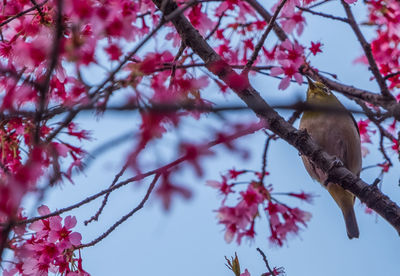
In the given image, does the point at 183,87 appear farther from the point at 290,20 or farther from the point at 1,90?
the point at 290,20

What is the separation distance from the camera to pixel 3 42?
350 centimetres

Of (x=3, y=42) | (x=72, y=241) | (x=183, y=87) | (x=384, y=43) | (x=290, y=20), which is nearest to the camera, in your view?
(x=183, y=87)

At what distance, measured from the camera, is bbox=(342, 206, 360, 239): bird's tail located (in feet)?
14.4

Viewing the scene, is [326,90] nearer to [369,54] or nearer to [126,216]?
[369,54]

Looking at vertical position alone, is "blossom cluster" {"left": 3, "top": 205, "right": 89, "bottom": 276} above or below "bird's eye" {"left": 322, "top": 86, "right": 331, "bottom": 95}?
below

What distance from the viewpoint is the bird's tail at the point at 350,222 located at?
173 inches

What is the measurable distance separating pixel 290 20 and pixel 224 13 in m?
0.71

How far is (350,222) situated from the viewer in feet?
14.5

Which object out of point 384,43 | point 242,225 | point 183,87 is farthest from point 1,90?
point 384,43

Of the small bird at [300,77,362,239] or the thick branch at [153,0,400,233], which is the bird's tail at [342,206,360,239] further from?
the thick branch at [153,0,400,233]

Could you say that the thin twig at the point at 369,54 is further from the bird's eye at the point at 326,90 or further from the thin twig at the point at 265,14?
the thin twig at the point at 265,14

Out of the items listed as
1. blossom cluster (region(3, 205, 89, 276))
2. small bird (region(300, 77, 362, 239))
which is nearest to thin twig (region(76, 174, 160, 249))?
blossom cluster (region(3, 205, 89, 276))

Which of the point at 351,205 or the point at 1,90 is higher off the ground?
the point at 1,90

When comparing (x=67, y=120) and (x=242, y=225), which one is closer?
(x=67, y=120)
